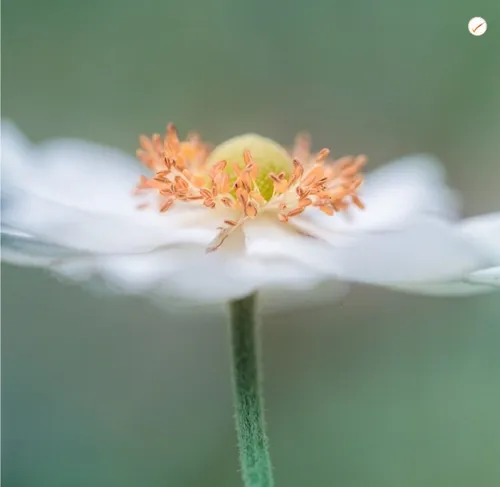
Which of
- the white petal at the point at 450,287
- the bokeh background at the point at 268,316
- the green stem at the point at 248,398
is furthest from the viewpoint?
the bokeh background at the point at 268,316

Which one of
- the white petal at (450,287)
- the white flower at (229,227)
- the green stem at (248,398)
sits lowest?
the green stem at (248,398)

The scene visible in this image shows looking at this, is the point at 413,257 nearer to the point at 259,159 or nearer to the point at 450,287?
the point at 450,287

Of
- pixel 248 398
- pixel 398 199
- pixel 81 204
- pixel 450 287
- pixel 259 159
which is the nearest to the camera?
pixel 248 398

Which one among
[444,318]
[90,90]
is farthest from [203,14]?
[444,318]

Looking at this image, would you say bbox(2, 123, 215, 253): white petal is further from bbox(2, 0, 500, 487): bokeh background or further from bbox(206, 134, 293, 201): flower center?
bbox(2, 0, 500, 487): bokeh background

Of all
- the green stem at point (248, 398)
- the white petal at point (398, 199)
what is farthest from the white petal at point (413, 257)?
the white petal at point (398, 199)

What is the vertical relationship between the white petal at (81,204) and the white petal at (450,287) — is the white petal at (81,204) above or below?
above

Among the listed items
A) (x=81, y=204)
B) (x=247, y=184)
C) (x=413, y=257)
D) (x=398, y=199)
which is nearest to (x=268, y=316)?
(x=398, y=199)

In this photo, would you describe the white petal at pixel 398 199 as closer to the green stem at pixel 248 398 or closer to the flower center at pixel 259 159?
the flower center at pixel 259 159
